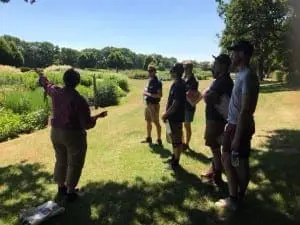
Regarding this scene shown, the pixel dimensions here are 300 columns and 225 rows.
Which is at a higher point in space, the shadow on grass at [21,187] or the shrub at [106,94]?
the shadow on grass at [21,187]

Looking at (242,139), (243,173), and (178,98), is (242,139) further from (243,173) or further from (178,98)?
(178,98)

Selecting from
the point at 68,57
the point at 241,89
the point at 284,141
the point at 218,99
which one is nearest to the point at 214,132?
the point at 218,99

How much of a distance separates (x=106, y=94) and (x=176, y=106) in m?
16.4

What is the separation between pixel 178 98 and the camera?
6.88 m

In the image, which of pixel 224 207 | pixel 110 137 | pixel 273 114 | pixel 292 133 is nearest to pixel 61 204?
pixel 224 207

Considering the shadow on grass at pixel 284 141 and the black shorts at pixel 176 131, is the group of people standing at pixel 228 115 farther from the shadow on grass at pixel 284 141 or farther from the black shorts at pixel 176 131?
the shadow on grass at pixel 284 141

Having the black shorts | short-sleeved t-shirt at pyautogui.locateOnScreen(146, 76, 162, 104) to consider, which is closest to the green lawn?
the black shorts

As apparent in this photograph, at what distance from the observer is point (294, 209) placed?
5422mm

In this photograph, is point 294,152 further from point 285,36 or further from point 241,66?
point 285,36

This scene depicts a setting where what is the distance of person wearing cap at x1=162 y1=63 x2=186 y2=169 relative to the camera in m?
6.86

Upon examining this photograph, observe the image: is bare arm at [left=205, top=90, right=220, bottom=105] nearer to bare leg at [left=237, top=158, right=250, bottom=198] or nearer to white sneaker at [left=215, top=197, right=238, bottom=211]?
bare leg at [left=237, top=158, right=250, bottom=198]

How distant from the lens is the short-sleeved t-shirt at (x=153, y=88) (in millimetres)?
9172

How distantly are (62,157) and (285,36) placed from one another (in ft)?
80.8

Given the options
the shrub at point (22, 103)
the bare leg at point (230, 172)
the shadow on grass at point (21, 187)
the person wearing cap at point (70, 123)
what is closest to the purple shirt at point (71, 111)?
the person wearing cap at point (70, 123)
